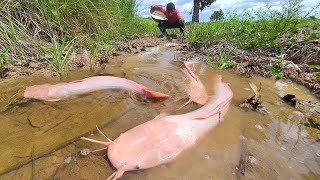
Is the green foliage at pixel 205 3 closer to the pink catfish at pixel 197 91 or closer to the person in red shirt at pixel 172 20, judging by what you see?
the person in red shirt at pixel 172 20

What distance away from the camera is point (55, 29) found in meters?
3.97

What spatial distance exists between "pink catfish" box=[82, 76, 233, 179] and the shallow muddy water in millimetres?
51

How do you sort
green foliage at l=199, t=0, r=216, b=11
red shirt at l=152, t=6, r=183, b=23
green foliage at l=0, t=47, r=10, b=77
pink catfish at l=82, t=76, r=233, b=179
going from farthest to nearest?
1. green foliage at l=199, t=0, r=216, b=11
2. red shirt at l=152, t=6, r=183, b=23
3. green foliage at l=0, t=47, r=10, b=77
4. pink catfish at l=82, t=76, r=233, b=179

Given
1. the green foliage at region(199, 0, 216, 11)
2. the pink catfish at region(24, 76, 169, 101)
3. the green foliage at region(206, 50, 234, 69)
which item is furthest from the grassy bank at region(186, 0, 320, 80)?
the green foliage at region(199, 0, 216, 11)

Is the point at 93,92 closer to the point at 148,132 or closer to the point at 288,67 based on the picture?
the point at 148,132

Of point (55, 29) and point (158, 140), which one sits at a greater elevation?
point (55, 29)

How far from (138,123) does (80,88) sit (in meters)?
0.89

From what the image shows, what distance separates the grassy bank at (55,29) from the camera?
3133 mm

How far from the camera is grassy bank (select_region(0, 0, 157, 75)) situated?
3133mm

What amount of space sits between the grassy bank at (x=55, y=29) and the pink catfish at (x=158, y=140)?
1769 mm

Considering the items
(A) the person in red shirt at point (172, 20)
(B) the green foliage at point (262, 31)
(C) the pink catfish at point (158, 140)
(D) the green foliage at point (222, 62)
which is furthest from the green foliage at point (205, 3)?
(C) the pink catfish at point (158, 140)

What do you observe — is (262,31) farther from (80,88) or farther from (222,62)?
(80,88)

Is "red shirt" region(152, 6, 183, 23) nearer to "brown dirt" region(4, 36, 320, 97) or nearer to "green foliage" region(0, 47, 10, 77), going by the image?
"brown dirt" region(4, 36, 320, 97)

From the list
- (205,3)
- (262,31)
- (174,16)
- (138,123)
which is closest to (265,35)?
(262,31)
